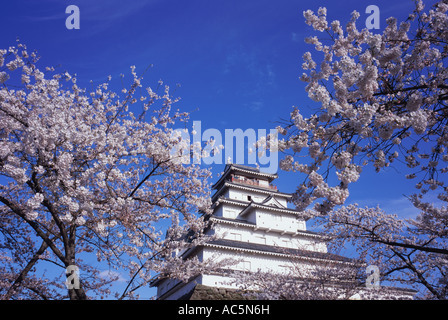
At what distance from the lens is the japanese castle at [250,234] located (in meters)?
22.1

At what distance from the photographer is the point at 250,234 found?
26.7 meters

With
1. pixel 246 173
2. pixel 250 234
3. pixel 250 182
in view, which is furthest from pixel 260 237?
pixel 246 173

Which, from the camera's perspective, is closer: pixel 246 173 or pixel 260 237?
pixel 260 237

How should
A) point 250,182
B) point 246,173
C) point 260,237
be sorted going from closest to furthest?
1. point 260,237
2. point 250,182
3. point 246,173

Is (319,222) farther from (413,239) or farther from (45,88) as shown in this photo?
(45,88)

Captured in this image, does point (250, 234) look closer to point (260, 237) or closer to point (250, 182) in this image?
point (260, 237)

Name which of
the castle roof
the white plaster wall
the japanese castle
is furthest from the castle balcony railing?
the white plaster wall

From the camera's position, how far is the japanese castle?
22078 millimetres

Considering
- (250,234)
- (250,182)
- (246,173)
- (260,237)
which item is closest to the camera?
(250,234)

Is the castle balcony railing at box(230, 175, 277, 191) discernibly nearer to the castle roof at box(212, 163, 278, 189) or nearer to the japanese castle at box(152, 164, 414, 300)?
the japanese castle at box(152, 164, 414, 300)

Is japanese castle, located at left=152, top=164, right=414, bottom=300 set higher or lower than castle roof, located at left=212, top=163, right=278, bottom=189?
lower

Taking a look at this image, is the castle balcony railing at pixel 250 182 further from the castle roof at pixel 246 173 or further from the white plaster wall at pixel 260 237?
the white plaster wall at pixel 260 237

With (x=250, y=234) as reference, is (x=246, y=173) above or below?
above

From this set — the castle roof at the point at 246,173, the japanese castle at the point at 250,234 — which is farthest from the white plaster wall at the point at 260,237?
the castle roof at the point at 246,173
